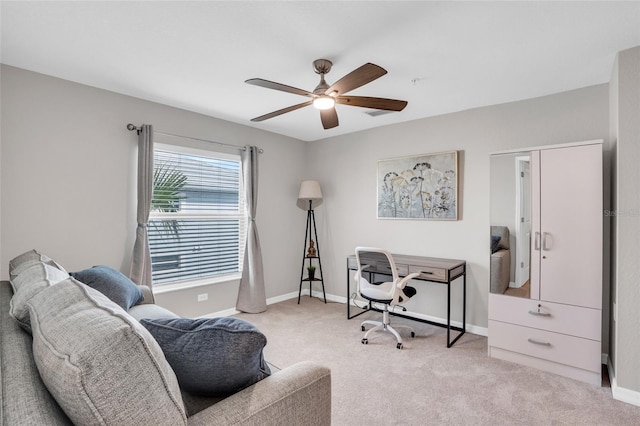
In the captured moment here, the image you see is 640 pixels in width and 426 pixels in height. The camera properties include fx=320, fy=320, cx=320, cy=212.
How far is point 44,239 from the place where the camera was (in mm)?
2770

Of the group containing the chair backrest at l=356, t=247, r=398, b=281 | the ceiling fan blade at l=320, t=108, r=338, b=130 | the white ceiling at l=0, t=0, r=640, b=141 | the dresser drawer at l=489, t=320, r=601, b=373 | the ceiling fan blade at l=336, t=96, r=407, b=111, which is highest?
the white ceiling at l=0, t=0, r=640, b=141

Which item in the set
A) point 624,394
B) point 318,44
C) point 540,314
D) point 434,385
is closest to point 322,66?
point 318,44

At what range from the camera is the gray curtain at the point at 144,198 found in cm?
323

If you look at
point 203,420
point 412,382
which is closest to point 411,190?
point 412,382

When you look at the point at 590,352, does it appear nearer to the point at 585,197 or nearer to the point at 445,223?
the point at 585,197

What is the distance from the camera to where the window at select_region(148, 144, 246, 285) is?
357 centimetres

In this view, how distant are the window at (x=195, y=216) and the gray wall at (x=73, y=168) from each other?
0.79 ft

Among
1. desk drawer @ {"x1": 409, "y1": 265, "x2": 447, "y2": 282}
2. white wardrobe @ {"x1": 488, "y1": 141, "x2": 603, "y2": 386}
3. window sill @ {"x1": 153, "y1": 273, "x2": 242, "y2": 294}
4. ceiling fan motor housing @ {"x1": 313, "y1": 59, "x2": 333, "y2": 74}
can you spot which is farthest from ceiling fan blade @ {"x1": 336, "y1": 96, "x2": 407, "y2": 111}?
window sill @ {"x1": 153, "y1": 273, "x2": 242, "y2": 294}

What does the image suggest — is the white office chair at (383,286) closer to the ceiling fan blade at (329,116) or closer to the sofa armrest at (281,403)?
Answer: the ceiling fan blade at (329,116)

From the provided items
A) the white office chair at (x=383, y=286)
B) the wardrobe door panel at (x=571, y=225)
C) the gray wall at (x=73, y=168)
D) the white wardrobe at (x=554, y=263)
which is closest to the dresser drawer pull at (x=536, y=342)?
the white wardrobe at (x=554, y=263)

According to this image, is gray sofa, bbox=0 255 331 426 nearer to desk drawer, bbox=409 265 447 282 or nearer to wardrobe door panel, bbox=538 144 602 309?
desk drawer, bbox=409 265 447 282

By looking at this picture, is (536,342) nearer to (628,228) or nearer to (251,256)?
(628,228)

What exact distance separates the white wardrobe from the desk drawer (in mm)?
470

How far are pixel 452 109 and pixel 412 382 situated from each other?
2.82m
